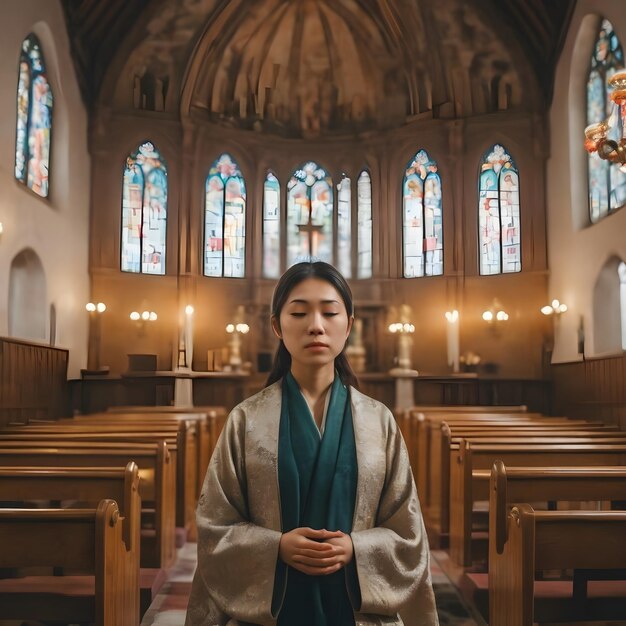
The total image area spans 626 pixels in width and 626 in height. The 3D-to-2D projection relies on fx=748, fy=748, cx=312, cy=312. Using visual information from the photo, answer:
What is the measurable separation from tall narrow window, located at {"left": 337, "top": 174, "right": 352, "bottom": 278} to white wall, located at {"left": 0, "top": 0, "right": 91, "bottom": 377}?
606 cm

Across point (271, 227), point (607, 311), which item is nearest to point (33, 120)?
point (271, 227)

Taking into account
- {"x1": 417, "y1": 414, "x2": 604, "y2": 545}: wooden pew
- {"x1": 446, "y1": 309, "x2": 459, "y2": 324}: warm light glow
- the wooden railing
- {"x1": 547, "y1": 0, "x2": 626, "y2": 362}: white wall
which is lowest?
{"x1": 417, "y1": 414, "x2": 604, "y2": 545}: wooden pew

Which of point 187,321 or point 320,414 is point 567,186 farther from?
point 320,414

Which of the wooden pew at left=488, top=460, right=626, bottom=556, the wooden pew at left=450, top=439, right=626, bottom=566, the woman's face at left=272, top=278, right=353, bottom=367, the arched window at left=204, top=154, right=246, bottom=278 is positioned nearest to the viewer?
the woman's face at left=272, top=278, right=353, bottom=367

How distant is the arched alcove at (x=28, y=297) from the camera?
13383mm

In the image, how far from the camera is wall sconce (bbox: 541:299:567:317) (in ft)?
50.1

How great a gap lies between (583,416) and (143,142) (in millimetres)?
11257

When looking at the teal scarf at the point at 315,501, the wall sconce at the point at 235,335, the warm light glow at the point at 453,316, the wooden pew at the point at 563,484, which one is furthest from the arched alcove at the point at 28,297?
the teal scarf at the point at 315,501

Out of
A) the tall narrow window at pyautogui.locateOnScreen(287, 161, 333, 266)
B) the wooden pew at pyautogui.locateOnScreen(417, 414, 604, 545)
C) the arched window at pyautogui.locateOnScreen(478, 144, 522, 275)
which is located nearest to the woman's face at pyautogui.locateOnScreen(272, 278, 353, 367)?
the wooden pew at pyautogui.locateOnScreen(417, 414, 604, 545)

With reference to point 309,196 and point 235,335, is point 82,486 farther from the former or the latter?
point 309,196

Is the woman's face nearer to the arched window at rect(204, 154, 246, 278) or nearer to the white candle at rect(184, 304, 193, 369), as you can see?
the white candle at rect(184, 304, 193, 369)

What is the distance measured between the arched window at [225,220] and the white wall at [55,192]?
2.97 meters

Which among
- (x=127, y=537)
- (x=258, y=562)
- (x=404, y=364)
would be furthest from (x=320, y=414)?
(x=404, y=364)

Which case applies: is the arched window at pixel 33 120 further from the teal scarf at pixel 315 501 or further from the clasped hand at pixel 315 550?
the clasped hand at pixel 315 550
